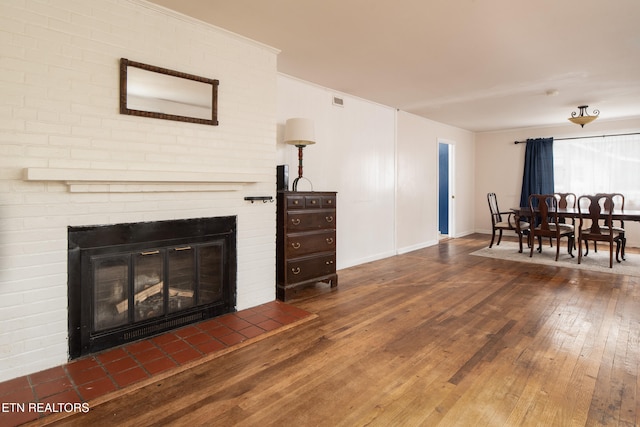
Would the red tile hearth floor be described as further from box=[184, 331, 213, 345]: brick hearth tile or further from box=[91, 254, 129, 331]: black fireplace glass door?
box=[91, 254, 129, 331]: black fireplace glass door

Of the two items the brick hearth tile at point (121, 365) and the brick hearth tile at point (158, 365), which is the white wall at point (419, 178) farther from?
the brick hearth tile at point (121, 365)

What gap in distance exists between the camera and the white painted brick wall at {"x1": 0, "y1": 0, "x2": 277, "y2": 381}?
204 cm

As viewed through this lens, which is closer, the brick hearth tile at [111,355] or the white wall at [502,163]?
the brick hearth tile at [111,355]

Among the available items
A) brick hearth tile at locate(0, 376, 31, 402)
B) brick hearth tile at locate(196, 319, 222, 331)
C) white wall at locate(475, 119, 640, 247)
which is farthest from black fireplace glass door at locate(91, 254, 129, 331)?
white wall at locate(475, 119, 640, 247)

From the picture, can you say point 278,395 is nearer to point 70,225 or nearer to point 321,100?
point 70,225

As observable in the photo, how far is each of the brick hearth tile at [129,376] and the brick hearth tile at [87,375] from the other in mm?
88

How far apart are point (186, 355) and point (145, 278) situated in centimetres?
67

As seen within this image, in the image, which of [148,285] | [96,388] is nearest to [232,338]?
[148,285]

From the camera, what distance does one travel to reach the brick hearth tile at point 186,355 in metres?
2.27

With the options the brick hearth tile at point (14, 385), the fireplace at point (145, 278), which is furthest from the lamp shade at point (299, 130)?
the brick hearth tile at point (14, 385)

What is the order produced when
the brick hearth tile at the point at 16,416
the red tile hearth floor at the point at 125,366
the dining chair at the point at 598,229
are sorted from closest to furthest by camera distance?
the brick hearth tile at the point at 16,416 → the red tile hearth floor at the point at 125,366 → the dining chair at the point at 598,229

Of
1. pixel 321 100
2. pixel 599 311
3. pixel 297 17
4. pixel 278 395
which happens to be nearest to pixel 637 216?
pixel 599 311

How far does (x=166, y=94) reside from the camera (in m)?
2.66

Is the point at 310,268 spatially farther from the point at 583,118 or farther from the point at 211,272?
the point at 583,118
